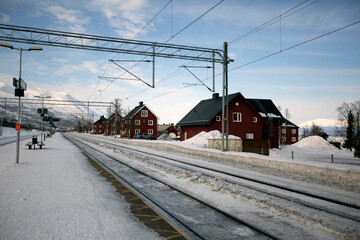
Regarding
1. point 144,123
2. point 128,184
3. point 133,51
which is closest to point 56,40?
point 133,51

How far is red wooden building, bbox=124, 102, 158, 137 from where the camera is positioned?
7562 cm

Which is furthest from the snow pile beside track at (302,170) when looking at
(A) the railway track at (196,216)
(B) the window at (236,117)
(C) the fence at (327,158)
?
(B) the window at (236,117)

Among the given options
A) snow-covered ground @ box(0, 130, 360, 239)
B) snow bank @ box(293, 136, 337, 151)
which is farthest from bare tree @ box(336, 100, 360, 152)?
snow-covered ground @ box(0, 130, 360, 239)

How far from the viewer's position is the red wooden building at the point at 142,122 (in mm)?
75625

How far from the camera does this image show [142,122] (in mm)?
76938

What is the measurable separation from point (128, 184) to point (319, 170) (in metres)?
9.57

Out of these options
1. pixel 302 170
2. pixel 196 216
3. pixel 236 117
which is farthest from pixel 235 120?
pixel 196 216

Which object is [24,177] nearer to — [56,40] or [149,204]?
[149,204]

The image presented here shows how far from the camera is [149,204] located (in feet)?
25.2

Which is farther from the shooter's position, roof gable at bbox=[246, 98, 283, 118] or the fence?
roof gable at bbox=[246, 98, 283, 118]

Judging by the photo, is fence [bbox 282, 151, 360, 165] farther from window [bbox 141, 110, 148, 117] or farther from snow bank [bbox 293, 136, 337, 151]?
window [bbox 141, 110, 148, 117]

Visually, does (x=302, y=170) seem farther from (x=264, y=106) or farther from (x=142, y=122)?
(x=142, y=122)

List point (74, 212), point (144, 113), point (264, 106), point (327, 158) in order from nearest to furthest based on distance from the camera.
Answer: point (74, 212) → point (327, 158) → point (264, 106) → point (144, 113)

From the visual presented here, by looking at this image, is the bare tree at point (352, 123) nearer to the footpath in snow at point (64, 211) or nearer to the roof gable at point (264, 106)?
the roof gable at point (264, 106)
